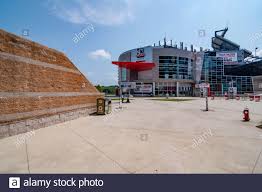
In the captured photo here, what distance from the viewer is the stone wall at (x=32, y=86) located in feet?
23.8

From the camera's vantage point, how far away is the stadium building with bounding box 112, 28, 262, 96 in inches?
2340

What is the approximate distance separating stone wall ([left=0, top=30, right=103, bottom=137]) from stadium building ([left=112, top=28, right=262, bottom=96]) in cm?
4512

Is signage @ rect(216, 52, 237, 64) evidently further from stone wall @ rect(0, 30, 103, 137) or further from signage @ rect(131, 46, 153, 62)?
stone wall @ rect(0, 30, 103, 137)

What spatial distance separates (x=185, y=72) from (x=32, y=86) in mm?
60666

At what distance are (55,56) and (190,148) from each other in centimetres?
1007

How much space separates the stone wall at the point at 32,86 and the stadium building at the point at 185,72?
4512 cm

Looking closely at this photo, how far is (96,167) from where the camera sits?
432cm

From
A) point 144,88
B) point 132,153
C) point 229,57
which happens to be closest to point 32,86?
point 132,153

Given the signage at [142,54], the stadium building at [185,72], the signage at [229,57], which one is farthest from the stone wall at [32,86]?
the signage at [229,57]

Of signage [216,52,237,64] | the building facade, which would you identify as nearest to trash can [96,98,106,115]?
the building facade

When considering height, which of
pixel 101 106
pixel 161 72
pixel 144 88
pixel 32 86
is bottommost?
pixel 101 106

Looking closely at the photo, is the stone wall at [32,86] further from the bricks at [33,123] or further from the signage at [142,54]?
the signage at [142,54]

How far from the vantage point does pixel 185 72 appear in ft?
206

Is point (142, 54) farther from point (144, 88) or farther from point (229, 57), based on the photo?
point (229, 57)
